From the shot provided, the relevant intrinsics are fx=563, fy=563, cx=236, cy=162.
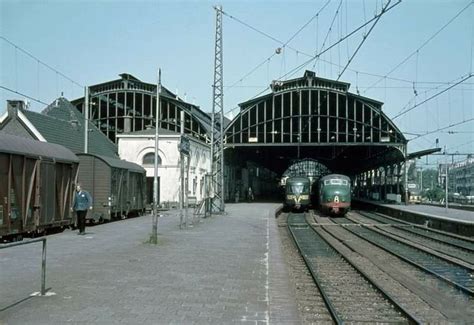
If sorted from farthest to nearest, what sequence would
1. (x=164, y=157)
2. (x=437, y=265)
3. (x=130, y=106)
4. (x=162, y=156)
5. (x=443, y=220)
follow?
(x=130, y=106), (x=162, y=156), (x=164, y=157), (x=443, y=220), (x=437, y=265)

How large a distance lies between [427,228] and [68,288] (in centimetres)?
2501

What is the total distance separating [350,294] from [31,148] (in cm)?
1162

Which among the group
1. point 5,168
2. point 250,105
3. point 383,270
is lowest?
point 383,270

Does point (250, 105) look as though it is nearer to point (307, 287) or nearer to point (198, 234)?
point (198, 234)

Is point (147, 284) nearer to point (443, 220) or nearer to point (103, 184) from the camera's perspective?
point (103, 184)

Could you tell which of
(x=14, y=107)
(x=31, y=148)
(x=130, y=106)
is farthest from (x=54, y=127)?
(x=31, y=148)

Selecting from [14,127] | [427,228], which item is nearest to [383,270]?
[427,228]

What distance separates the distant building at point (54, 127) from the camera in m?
34.7

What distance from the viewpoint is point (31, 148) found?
18.0m

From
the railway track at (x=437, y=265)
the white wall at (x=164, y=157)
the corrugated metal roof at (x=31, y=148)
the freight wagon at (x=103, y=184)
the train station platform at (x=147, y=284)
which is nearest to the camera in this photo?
the train station platform at (x=147, y=284)

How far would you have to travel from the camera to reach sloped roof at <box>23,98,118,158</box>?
120ft

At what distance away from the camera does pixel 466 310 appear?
9461 millimetres

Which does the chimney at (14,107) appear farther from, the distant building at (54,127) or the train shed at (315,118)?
the train shed at (315,118)

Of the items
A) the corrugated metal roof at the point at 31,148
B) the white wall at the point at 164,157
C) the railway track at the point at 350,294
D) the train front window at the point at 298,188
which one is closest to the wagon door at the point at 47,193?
the corrugated metal roof at the point at 31,148
